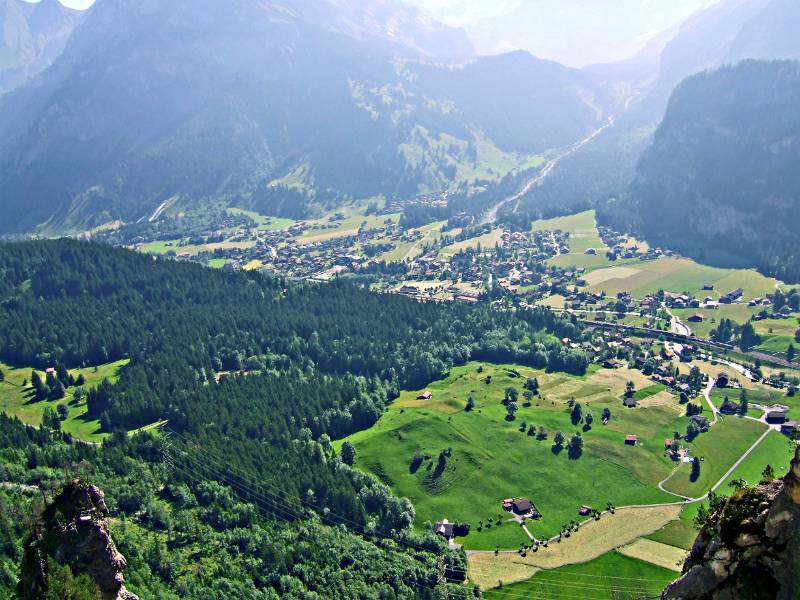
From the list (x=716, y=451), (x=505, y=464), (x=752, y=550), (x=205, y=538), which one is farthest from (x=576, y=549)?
(x=752, y=550)

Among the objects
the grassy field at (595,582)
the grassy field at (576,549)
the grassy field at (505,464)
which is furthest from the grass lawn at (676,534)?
the grassy field at (505,464)

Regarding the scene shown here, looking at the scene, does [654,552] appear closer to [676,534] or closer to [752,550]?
[676,534]

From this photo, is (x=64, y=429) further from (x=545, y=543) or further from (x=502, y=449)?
(x=545, y=543)

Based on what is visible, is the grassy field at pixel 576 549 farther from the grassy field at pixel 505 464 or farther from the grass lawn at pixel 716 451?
the grass lawn at pixel 716 451

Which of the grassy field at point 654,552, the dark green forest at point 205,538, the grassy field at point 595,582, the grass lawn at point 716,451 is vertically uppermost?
the dark green forest at point 205,538

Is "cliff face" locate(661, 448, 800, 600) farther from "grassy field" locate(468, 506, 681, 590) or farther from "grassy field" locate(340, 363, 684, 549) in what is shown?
"grassy field" locate(340, 363, 684, 549)
